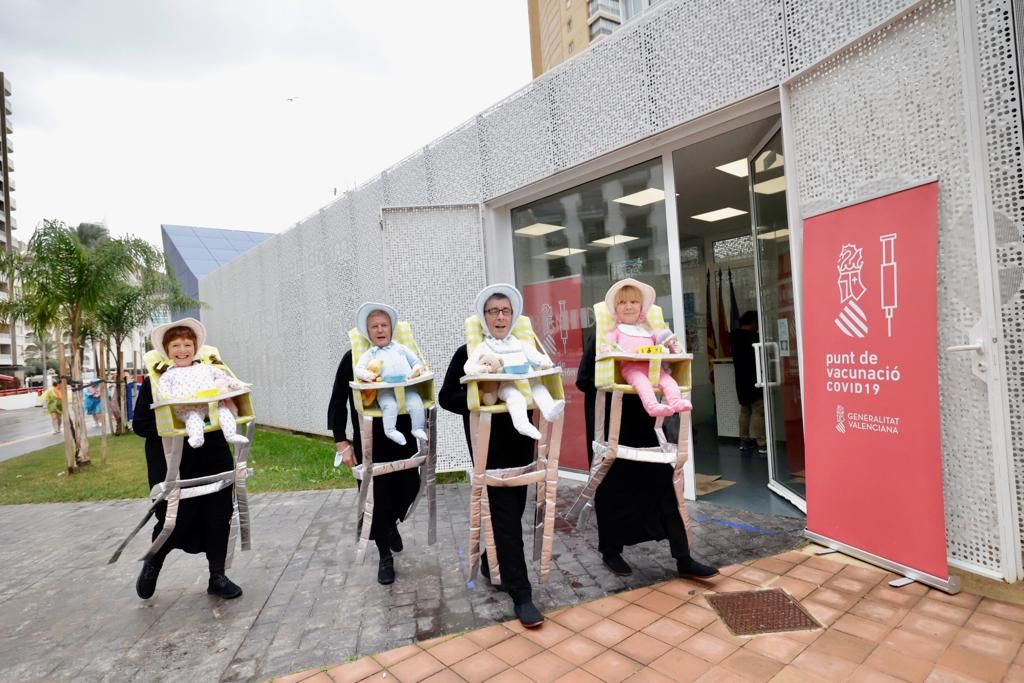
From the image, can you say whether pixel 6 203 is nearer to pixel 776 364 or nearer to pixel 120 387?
pixel 120 387

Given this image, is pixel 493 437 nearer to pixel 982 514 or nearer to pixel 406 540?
pixel 406 540

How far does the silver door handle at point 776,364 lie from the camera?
4.83 metres

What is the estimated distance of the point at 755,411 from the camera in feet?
21.8

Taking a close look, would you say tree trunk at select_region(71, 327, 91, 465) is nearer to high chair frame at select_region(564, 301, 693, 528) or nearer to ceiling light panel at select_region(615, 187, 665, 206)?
ceiling light panel at select_region(615, 187, 665, 206)

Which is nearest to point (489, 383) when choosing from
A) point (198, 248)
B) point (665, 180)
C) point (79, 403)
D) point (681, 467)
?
point (681, 467)

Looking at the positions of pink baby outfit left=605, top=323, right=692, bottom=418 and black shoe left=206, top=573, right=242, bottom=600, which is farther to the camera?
black shoe left=206, top=573, right=242, bottom=600

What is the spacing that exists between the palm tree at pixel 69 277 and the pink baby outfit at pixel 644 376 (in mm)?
8696

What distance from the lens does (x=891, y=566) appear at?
3227 millimetres

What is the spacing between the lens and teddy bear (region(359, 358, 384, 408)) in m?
3.49

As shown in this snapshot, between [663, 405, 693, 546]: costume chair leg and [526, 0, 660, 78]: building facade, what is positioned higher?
[526, 0, 660, 78]: building facade

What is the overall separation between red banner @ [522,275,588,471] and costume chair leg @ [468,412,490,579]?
2816 mm

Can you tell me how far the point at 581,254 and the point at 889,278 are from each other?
10.2 feet

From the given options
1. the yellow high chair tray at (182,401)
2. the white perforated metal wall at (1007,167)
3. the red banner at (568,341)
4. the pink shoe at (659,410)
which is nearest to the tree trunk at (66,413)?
the yellow high chair tray at (182,401)

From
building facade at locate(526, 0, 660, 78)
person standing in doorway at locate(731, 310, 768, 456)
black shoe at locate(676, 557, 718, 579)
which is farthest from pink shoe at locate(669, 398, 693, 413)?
building facade at locate(526, 0, 660, 78)
